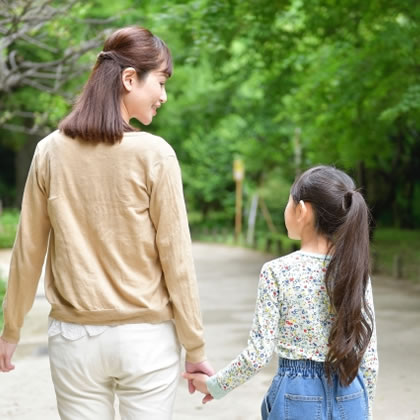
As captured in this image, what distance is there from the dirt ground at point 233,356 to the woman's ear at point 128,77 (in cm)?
314

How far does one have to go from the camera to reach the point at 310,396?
2352 mm

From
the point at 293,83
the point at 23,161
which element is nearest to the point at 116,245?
the point at 293,83

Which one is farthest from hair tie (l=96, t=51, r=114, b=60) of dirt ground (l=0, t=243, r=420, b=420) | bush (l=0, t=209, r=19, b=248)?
bush (l=0, t=209, r=19, b=248)

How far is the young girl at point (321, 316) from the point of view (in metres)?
2.35

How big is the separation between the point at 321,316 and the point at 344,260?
0.20 m

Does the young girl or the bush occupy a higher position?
the young girl

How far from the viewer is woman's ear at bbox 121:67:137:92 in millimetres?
2279

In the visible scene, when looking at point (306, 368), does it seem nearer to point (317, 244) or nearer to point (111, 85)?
point (317, 244)

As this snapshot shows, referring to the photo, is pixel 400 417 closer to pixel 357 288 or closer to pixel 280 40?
pixel 357 288

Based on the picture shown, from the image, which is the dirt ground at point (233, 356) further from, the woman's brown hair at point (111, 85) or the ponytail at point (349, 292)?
the woman's brown hair at point (111, 85)

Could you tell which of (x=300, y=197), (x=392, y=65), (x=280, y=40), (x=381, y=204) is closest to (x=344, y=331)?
(x=300, y=197)

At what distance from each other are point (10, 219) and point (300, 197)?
19741 mm

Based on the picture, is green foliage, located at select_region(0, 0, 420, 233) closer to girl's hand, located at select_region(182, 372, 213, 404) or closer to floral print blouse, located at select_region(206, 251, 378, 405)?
floral print blouse, located at select_region(206, 251, 378, 405)

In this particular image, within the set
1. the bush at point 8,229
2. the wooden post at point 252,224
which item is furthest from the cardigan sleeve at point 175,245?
the wooden post at point 252,224
